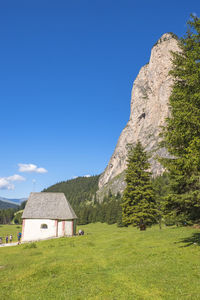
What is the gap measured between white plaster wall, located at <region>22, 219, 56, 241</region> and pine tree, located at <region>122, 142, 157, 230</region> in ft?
47.7

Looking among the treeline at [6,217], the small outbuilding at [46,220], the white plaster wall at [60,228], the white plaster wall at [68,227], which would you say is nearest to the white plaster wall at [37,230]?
the small outbuilding at [46,220]

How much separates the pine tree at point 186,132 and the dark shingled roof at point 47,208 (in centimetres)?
2762

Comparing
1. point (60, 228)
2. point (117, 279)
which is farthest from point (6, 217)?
point (117, 279)

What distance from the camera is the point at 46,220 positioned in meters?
37.8

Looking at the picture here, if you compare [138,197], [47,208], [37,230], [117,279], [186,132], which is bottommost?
[117,279]

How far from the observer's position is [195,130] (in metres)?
11.9

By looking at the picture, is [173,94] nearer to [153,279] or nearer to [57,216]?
[153,279]

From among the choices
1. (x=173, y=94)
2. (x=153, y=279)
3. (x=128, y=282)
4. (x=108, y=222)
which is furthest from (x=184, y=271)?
(x=108, y=222)

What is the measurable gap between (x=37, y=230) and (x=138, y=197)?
19.9 m

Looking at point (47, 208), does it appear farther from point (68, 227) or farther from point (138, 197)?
point (138, 197)

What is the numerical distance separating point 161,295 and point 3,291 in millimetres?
7048

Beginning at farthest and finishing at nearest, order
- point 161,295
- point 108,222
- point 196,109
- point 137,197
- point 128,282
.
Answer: point 108,222 < point 137,197 < point 196,109 < point 128,282 < point 161,295

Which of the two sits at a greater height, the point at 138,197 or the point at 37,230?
the point at 138,197

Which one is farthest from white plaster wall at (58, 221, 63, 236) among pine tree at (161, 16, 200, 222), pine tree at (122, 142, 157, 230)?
pine tree at (161, 16, 200, 222)
